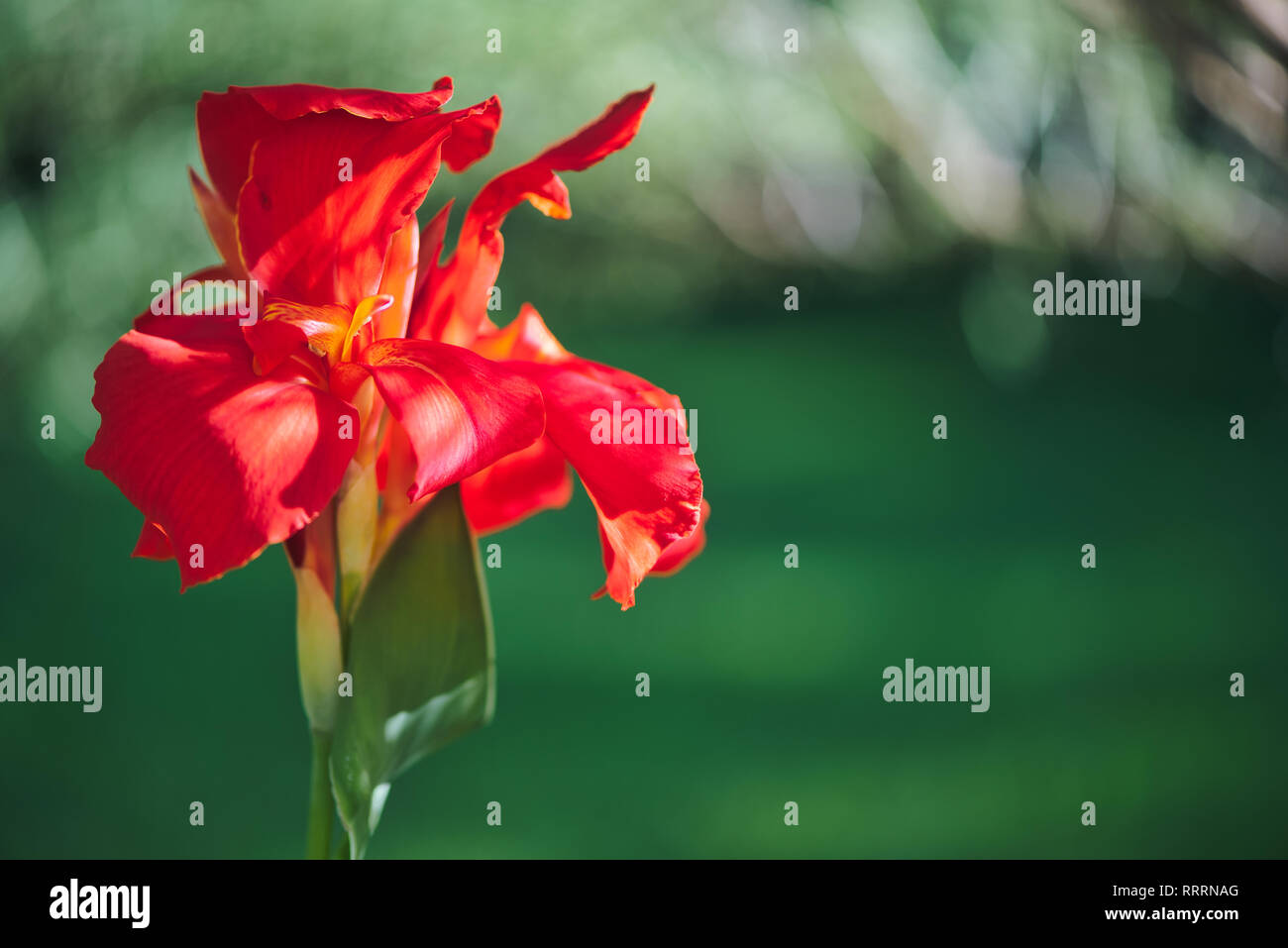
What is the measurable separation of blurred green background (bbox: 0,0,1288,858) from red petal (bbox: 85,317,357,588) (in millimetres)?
452

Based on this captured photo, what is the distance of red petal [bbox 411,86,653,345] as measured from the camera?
222 mm

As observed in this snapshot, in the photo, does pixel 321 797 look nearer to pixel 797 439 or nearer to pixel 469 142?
pixel 469 142

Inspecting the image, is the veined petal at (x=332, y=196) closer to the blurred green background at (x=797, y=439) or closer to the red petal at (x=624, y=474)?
the red petal at (x=624, y=474)

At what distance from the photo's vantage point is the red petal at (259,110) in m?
0.19

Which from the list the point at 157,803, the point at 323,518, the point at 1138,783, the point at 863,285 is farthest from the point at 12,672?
the point at 863,285

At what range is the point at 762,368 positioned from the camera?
1167 mm

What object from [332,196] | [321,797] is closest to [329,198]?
[332,196]

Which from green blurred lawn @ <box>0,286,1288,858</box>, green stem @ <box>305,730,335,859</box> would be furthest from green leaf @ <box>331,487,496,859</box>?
green blurred lawn @ <box>0,286,1288,858</box>

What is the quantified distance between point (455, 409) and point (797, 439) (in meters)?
0.86

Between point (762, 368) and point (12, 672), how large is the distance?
746mm

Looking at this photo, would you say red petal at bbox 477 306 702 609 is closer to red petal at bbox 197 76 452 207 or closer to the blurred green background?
red petal at bbox 197 76 452 207

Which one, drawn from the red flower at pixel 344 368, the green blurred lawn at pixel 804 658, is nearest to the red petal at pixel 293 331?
the red flower at pixel 344 368

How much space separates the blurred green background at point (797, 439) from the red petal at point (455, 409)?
1.47ft

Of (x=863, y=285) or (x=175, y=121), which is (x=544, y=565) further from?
(x=863, y=285)
